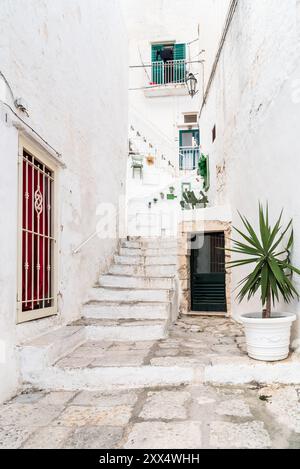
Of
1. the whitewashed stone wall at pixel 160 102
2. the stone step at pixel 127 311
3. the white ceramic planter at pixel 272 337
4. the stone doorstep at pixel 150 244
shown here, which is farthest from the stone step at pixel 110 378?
the whitewashed stone wall at pixel 160 102

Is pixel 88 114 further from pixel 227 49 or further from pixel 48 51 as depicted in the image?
pixel 227 49

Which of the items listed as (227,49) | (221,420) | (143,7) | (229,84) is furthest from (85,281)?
(143,7)

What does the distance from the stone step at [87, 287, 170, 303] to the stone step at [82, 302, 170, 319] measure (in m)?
0.33

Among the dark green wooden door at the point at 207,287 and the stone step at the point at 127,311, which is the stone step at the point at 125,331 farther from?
the dark green wooden door at the point at 207,287

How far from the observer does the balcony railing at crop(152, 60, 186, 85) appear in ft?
45.4

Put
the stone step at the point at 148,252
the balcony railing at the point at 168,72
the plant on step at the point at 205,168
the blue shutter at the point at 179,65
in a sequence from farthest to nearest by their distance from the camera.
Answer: the balcony railing at the point at 168,72
the blue shutter at the point at 179,65
the plant on step at the point at 205,168
the stone step at the point at 148,252

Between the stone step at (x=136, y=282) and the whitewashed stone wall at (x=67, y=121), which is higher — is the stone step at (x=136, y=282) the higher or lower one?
the lower one

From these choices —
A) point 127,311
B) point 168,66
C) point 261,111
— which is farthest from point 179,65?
point 127,311

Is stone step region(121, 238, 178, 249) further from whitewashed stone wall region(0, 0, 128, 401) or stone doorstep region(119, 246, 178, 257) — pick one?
whitewashed stone wall region(0, 0, 128, 401)

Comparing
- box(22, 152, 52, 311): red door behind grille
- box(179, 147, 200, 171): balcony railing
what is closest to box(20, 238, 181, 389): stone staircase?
box(22, 152, 52, 311): red door behind grille

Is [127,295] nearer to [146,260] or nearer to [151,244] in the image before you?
[146,260]

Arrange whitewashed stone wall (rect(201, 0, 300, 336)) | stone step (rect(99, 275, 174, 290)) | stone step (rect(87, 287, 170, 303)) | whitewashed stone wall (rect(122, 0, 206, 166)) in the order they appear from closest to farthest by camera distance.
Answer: whitewashed stone wall (rect(201, 0, 300, 336)) < stone step (rect(87, 287, 170, 303)) < stone step (rect(99, 275, 174, 290)) < whitewashed stone wall (rect(122, 0, 206, 166))

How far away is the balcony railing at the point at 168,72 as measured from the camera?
13.8 m

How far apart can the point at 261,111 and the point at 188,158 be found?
941 centimetres
